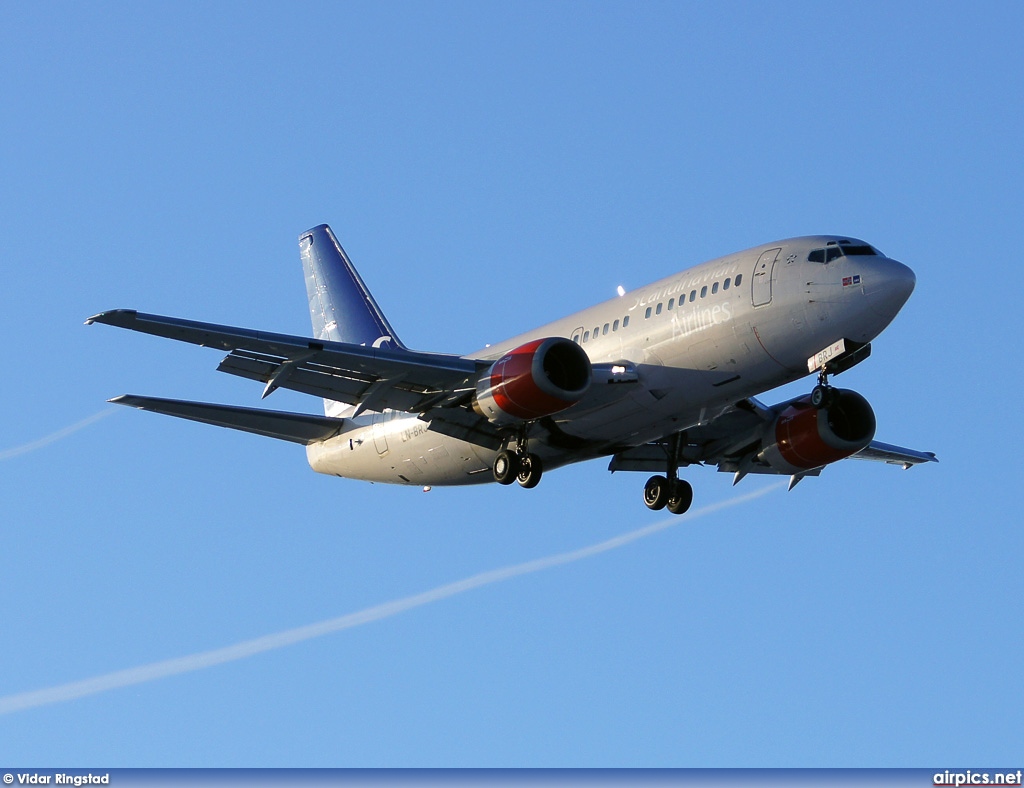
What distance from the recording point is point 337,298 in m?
53.3

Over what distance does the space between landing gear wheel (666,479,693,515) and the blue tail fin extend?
10854 mm

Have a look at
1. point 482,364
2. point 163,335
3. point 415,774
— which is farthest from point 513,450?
point 415,774

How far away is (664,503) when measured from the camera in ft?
145

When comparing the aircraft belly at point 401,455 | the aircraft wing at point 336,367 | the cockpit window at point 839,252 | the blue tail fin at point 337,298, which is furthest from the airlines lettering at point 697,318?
the blue tail fin at point 337,298

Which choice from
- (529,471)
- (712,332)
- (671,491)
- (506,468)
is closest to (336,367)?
(506,468)

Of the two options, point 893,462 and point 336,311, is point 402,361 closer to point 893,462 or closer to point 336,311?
point 336,311

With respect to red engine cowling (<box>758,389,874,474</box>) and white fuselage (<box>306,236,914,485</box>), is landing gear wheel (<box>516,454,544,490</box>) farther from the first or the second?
red engine cowling (<box>758,389,874,474</box>)

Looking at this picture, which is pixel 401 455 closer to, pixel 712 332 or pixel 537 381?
pixel 537 381

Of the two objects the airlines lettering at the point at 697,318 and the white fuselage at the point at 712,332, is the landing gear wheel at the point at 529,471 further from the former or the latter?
the airlines lettering at the point at 697,318

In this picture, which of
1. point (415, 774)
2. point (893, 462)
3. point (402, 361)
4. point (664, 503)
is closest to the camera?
point (415, 774)

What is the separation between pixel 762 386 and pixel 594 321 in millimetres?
4954

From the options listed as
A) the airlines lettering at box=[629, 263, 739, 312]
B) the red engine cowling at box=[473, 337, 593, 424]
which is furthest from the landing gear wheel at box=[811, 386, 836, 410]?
the red engine cowling at box=[473, 337, 593, 424]

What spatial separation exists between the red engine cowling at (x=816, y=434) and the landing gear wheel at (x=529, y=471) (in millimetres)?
7344

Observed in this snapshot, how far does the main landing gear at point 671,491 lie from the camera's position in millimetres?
43938
